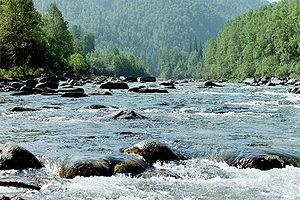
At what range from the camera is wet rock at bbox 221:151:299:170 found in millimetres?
11328

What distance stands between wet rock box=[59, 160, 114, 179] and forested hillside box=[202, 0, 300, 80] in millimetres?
77642

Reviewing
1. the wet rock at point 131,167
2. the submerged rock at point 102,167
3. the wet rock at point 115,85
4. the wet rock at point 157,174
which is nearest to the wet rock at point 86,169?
the submerged rock at point 102,167

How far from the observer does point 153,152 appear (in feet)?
40.0

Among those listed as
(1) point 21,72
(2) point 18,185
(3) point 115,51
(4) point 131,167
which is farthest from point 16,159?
(3) point 115,51

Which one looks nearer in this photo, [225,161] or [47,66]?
[225,161]

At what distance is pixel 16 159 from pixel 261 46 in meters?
115

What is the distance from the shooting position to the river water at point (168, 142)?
9492mm

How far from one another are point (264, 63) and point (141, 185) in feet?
341

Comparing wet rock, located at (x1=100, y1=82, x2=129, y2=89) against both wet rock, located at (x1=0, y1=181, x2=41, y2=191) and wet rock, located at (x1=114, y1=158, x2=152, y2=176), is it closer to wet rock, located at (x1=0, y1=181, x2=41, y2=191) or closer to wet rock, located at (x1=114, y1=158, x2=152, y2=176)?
wet rock, located at (x1=114, y1=158, x2=152, y2=176)

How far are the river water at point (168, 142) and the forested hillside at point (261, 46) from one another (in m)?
66.3

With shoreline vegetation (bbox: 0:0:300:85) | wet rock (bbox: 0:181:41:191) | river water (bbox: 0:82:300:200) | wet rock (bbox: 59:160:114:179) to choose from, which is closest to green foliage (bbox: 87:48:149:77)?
shoreline vegetation (bbox: 0:0:300:85)

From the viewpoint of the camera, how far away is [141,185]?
391 inches

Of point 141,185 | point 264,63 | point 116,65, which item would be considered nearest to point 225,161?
point 141,185

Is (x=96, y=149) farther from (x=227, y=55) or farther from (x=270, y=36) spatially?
(x=227, y=55)
